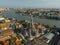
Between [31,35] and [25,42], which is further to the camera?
[31,35]

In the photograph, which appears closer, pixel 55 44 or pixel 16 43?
pixel 55 44

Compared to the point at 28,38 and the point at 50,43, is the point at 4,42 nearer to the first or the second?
the point at 28,38

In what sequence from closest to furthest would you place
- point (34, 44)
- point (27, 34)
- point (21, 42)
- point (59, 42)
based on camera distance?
point (59, 42), point (34, 44), point (21, 42), point (27, 34)

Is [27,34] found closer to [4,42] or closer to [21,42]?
[21,42]

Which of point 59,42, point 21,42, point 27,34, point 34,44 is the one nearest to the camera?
point 59,42

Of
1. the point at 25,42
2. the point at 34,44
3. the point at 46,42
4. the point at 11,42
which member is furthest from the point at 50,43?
the point at 11,42

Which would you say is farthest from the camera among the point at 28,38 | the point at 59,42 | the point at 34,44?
the point at 28,38

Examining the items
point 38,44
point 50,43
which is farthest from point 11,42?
point 50,43

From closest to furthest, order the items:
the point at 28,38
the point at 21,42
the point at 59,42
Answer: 1. the point at 59,42
2. the point at 21,42
3. the point at 28,38
